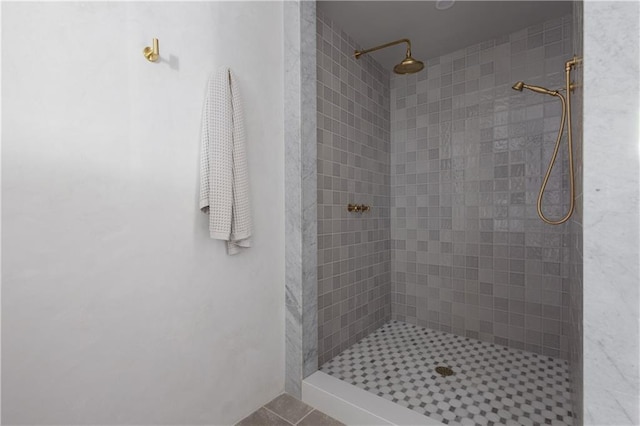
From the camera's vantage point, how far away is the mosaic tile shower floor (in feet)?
5.01

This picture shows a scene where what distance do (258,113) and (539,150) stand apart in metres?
2.00

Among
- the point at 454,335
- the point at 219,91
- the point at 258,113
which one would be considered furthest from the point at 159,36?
the point at 454,335

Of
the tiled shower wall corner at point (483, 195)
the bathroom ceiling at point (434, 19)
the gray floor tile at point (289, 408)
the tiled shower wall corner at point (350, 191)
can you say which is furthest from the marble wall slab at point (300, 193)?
the tiled shower wall corner at point (483, 195)

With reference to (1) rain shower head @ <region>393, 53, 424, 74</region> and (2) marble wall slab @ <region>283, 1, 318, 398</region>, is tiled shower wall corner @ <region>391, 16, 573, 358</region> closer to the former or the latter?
(1) rain shower head @ <region>393, 53, 424, 74</region>

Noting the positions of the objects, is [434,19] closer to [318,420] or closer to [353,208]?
[353,208]

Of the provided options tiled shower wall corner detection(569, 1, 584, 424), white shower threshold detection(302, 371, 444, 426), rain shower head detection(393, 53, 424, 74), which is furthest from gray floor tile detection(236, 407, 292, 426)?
rain shower head detection(393, 53, 424, 74)

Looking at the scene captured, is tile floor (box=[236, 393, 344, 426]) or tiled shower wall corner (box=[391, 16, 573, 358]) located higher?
tiled shower wall corner (box=[391, 16, 573, 358])

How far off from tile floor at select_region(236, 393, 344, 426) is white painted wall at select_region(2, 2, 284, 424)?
0.34 feet

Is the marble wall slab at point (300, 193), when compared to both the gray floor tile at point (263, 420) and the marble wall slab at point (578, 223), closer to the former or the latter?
the gray floor tile at point (263, 420)

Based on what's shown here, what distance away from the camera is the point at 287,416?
155cm

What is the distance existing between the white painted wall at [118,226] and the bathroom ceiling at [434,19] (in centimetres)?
86

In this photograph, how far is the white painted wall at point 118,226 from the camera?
887 mm

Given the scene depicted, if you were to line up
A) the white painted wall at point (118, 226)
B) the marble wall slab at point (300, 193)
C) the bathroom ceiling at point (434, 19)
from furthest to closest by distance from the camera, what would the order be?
the bathroom ceiling at point (434, 19) < the marble wall slab at point (300, 193) < the white painted wall at point (118, 226)

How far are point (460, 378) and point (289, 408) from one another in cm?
103
